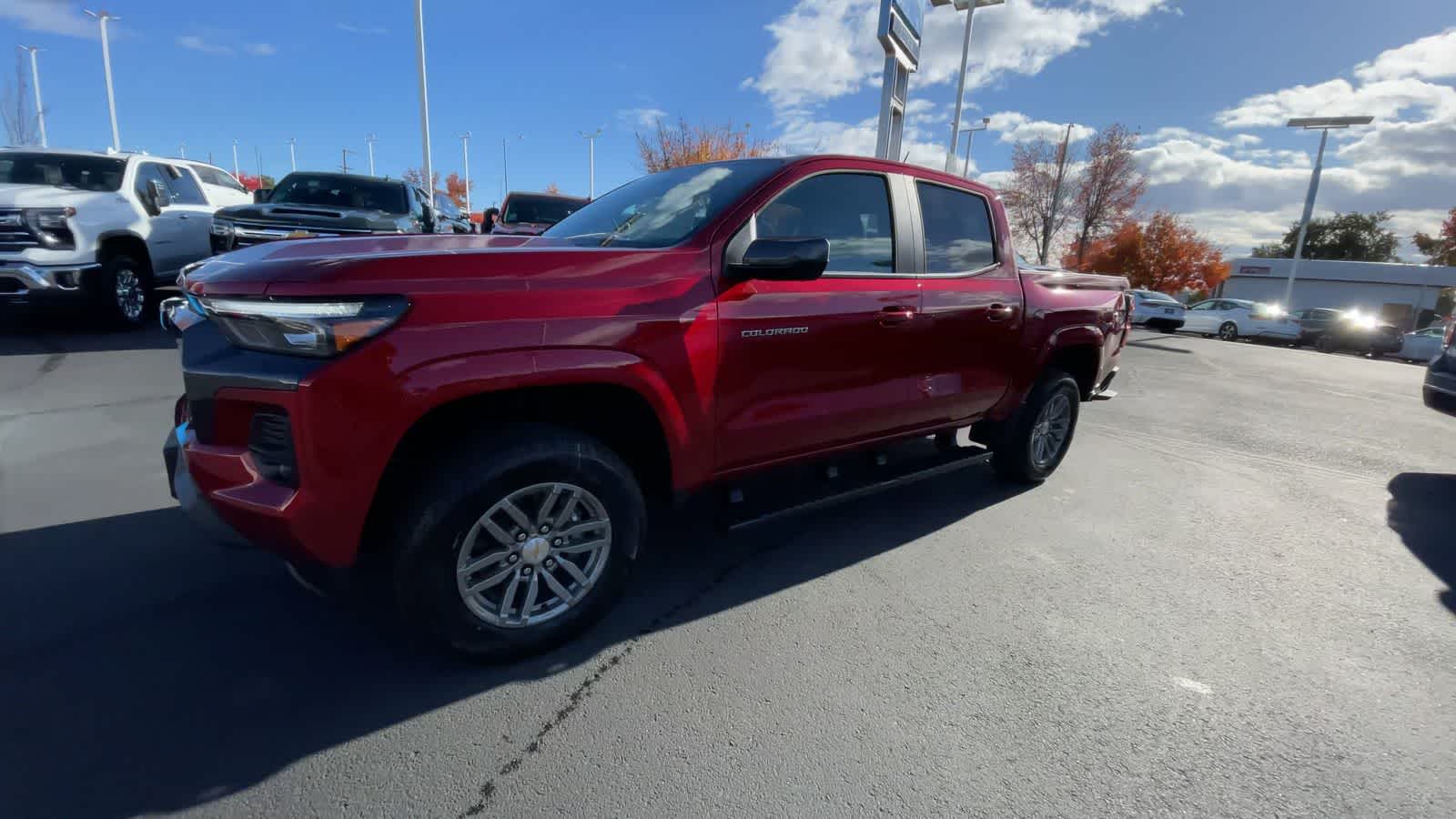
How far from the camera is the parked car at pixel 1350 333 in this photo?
19.5 m

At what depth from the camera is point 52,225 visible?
265 inches

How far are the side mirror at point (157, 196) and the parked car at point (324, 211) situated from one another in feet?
2.41

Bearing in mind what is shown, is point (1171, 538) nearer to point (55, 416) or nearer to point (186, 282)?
point (186, 282)

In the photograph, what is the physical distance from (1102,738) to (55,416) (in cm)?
646

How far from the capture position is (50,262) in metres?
6.70

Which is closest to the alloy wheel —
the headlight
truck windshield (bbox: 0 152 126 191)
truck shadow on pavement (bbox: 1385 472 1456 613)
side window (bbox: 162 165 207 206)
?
the headlight

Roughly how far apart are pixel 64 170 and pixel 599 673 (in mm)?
9503

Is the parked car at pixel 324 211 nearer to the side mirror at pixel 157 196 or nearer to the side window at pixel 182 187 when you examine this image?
the side mirror at pixel 157 196

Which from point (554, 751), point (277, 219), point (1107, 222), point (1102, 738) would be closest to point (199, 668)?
point (554, 751)

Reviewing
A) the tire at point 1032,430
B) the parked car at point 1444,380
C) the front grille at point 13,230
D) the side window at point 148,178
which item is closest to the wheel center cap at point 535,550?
the tire at point 1032,430

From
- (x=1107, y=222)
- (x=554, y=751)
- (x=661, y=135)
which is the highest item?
(x=661, y=135)

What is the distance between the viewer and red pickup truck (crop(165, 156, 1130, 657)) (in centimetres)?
193

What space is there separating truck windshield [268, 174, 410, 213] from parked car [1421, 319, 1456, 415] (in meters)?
10.6

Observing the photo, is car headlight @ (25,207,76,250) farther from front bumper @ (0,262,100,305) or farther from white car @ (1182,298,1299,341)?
white car @ (1182,298,1299,341)
